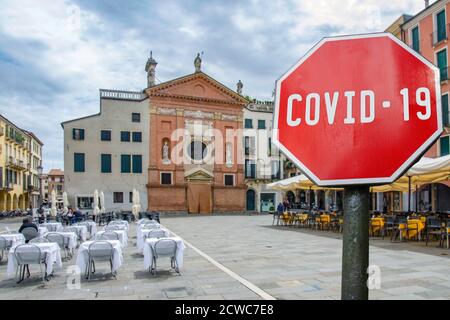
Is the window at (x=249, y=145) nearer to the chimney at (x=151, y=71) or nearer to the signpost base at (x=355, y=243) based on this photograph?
the chimney at (x=151, y=71)

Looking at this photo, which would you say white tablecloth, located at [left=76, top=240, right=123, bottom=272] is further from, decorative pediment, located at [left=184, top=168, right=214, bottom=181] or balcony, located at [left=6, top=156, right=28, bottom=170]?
balcony, located at [left=6, top=156, right=28, bottom=170]

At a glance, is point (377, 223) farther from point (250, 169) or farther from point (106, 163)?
point (250, 169)

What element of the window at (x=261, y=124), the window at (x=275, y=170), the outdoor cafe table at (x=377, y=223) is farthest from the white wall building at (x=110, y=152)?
the outdoor cafe table at (x=377, y=223)

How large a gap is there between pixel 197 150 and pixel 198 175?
2518 millimetres

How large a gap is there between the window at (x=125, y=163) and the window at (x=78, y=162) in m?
3.42

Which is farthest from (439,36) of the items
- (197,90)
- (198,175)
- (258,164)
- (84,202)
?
(84,202)

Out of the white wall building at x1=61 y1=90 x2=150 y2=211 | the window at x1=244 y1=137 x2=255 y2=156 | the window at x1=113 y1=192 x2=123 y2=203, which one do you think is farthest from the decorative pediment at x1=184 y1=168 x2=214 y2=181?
the window at x1=113 y1=192 x2=123 y2=203

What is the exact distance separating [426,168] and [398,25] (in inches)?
840

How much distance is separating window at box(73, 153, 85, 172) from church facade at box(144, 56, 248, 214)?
6086 millimetres

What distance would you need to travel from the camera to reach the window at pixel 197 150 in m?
39.8

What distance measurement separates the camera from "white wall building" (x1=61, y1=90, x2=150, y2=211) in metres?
35.4

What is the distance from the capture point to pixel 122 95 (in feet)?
125

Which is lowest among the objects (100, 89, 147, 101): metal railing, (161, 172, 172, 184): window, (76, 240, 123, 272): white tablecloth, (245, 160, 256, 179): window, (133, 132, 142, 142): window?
(76, 240, 123, 272): white tablecloth
